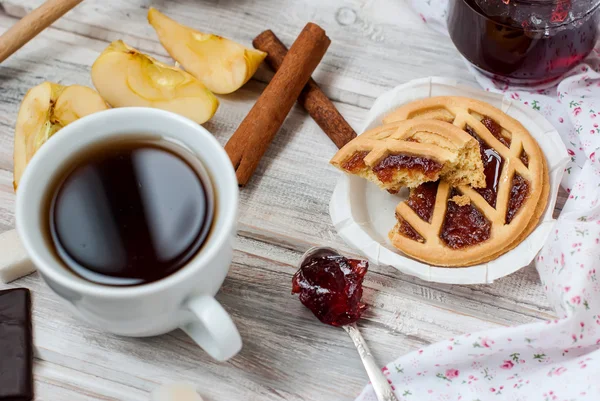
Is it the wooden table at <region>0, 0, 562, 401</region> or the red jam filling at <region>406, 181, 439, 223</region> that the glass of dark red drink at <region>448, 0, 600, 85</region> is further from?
the red jam filling at <region>406, 181, 439, 223</region>

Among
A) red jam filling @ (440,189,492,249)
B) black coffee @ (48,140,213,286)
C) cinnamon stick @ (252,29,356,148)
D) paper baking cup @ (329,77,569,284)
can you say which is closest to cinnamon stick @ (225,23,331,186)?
cinnamon stick @ (252,29,356,148)

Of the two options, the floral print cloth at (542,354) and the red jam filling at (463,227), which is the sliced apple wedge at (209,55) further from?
the floral print cloth at (542,354)

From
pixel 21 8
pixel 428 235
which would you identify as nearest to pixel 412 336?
pixel 428 235

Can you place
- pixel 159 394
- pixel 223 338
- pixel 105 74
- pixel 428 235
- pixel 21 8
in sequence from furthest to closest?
pixel 21 8
pixel 105 74
pixel 428 235
pixel 159 394
pixel 223 338

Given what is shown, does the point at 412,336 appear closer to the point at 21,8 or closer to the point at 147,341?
the point at 147,341

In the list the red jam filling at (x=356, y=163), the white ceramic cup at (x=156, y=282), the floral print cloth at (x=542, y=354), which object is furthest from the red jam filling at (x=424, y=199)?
the white ceramic cup at (x=156, y=282)

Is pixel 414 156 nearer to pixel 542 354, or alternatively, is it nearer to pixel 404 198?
pixel 404 198
